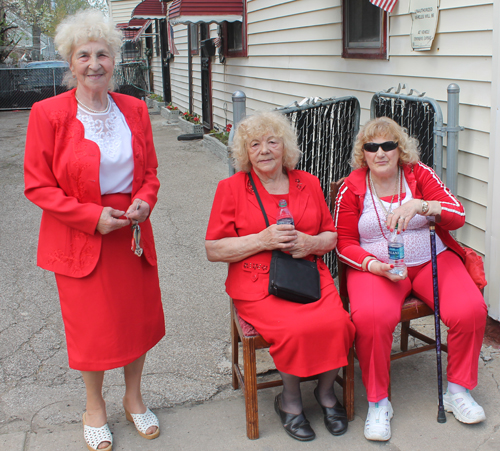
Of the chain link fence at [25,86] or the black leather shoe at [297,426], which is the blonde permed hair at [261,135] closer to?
the black leather shoe at [297,426]

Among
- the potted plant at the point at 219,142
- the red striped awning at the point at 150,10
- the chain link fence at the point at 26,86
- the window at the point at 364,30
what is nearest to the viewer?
the window at the point at 364,30

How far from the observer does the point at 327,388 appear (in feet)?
9.07

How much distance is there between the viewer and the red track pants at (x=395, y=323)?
2705 millimetres

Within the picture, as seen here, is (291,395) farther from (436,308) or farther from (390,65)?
(390,65)

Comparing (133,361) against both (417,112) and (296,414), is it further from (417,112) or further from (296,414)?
(417,112)

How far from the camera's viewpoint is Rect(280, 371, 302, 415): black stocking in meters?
2.69

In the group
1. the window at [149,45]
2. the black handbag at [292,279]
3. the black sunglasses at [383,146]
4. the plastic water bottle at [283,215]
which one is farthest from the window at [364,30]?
the window at [149,45]

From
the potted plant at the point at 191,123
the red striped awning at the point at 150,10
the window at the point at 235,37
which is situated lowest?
the potted plant at the point at 191,123

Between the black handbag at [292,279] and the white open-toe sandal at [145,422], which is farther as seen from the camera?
the white open-toe sandal at [145,422]

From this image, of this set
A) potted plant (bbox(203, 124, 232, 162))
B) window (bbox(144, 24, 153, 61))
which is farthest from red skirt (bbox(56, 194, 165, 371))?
window (bbox(144, 24, 153, 61))

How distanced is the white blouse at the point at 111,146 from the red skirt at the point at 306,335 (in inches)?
35.6

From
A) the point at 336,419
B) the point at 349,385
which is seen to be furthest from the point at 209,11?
the point at 336,419

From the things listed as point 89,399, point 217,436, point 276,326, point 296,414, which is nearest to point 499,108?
point 276,326

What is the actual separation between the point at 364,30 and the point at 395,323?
130 inches
